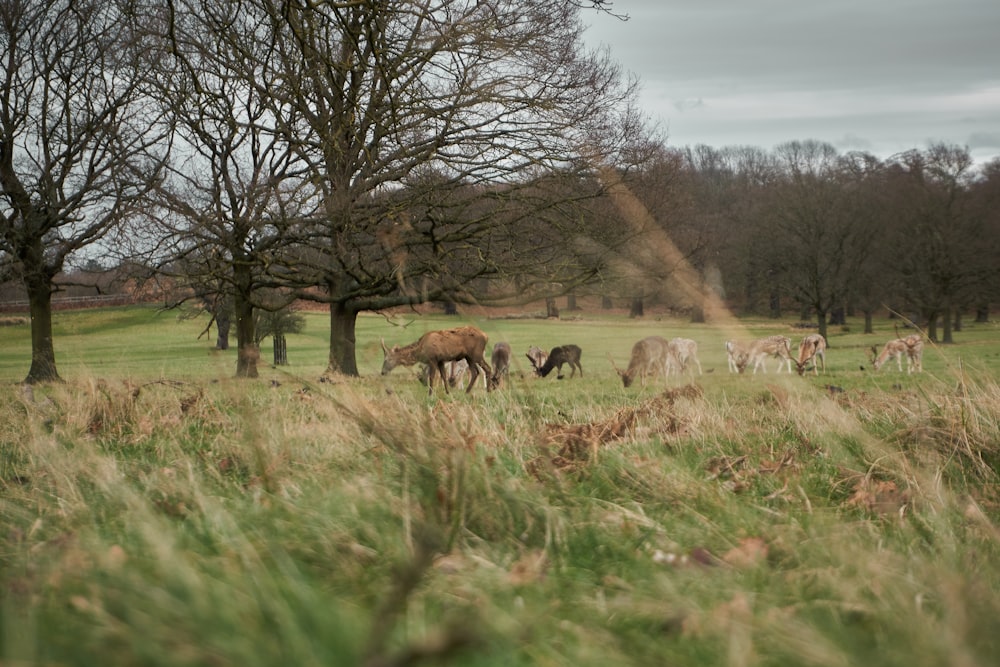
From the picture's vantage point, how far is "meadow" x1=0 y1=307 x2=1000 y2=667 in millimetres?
1543

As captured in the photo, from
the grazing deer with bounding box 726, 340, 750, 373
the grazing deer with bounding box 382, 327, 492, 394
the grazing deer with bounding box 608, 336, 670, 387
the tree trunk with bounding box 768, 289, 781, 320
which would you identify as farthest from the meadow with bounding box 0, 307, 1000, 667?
the tree trunk with bounding box 768, 289, 781, 320

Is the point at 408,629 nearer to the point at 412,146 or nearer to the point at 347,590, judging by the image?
the point at 347,590

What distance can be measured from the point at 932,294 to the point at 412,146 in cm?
3601

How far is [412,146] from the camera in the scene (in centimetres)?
1962

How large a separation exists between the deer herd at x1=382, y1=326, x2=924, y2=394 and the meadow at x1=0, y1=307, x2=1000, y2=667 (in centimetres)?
551

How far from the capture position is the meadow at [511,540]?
1543mm

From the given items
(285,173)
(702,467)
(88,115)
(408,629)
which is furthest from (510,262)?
(408,629)

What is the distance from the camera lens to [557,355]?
29.0m

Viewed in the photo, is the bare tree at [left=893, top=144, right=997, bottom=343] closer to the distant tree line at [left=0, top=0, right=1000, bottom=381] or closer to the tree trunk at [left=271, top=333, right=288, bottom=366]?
the distant tree line at [left=0, top=0, right=1000, bottom=381]

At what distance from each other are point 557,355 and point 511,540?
26243mm

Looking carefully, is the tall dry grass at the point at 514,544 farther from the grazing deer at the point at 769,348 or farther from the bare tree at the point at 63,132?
the grazing deer at the point at 769,348

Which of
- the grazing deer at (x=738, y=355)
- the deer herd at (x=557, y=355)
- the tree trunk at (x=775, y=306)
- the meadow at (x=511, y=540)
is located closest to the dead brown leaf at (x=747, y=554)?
the meadow at (x=511, y=540)

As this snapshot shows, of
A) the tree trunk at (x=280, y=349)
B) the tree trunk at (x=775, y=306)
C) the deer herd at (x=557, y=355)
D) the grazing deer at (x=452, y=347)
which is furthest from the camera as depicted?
the tree trunk at (x=775, y=306)

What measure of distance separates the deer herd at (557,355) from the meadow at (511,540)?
551 centimetres
